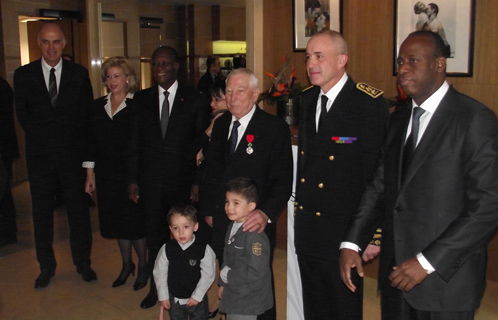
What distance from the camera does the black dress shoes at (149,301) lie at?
3.54m

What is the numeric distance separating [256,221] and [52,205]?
207 cm

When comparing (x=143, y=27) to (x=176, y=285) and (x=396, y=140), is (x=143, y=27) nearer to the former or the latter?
(x=176, y=285)

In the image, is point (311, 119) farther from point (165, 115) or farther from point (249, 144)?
point (165, 115)

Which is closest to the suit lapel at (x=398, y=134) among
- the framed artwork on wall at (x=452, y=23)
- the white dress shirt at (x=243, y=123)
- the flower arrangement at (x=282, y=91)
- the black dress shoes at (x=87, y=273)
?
the white dress shirt at (x=243, y=123)

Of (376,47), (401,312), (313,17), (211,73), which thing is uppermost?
(313,17)

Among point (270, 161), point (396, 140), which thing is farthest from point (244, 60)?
point (396, 140)

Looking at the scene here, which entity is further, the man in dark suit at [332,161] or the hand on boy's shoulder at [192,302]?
the hand on boy's shoulder at [192,302]

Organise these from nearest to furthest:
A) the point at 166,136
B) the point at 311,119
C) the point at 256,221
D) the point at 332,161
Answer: the point at 332,161
the point at 311,119
the point at 256,221
the point at 166,136

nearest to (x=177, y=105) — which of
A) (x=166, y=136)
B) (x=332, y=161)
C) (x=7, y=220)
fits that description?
(x=166, y=136)

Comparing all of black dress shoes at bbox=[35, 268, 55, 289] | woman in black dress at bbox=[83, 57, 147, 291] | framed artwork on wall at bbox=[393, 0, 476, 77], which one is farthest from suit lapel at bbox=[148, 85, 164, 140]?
framed artwork on wall at bbox=[393, 0, 476, 77]

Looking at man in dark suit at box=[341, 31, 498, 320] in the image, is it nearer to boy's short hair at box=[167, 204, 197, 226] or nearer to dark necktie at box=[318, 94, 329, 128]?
dark necktie at box=[318, 94, 329, 128]

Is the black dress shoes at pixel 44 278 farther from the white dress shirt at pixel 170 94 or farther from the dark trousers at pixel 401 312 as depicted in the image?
the dark trousers at pixel 401 312

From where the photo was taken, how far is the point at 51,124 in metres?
3.78

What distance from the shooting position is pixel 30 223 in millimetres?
5797
